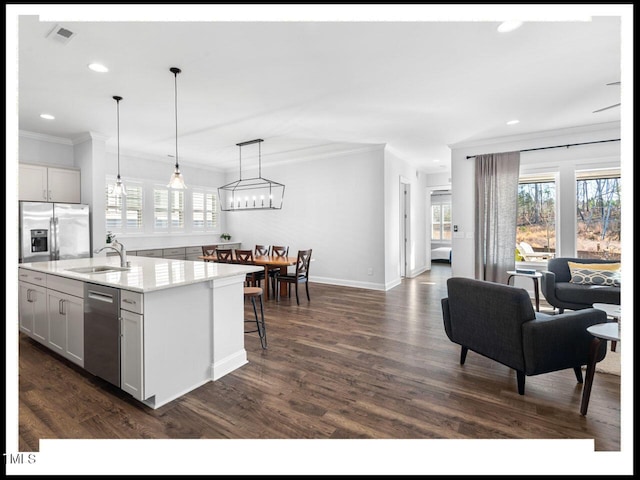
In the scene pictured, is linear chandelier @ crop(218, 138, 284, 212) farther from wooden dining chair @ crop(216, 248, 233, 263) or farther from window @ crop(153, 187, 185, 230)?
wooden dining chair @ crop(216, 248, 233, 263)

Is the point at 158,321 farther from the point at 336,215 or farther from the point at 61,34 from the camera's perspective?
the point at 336,215

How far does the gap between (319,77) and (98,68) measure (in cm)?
210

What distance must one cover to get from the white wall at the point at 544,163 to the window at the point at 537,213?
13 centimetres

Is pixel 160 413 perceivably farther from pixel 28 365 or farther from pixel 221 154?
pixel 221 154

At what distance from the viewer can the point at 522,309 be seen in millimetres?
2234

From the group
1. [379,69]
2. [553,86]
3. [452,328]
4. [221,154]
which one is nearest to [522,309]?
[452,328]

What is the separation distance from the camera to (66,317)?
8.93 feet

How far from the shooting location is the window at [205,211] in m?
7.82

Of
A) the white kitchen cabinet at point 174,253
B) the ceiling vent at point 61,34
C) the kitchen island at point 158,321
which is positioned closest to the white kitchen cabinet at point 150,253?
the white kitchen cabinet at point 174,253

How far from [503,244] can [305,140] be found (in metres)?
3.83

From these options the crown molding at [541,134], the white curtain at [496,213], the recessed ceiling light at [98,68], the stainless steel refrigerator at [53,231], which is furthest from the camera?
the white curtain at [496,213]

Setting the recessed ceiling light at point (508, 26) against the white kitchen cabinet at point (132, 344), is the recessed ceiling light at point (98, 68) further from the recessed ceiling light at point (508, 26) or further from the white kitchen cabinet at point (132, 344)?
the recessed ceiling light at point (508, 26)

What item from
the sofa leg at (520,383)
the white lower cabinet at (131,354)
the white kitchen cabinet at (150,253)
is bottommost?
the sofa leg at (520,383)

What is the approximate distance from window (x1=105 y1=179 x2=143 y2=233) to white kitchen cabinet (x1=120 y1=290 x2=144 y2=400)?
4939 mm
